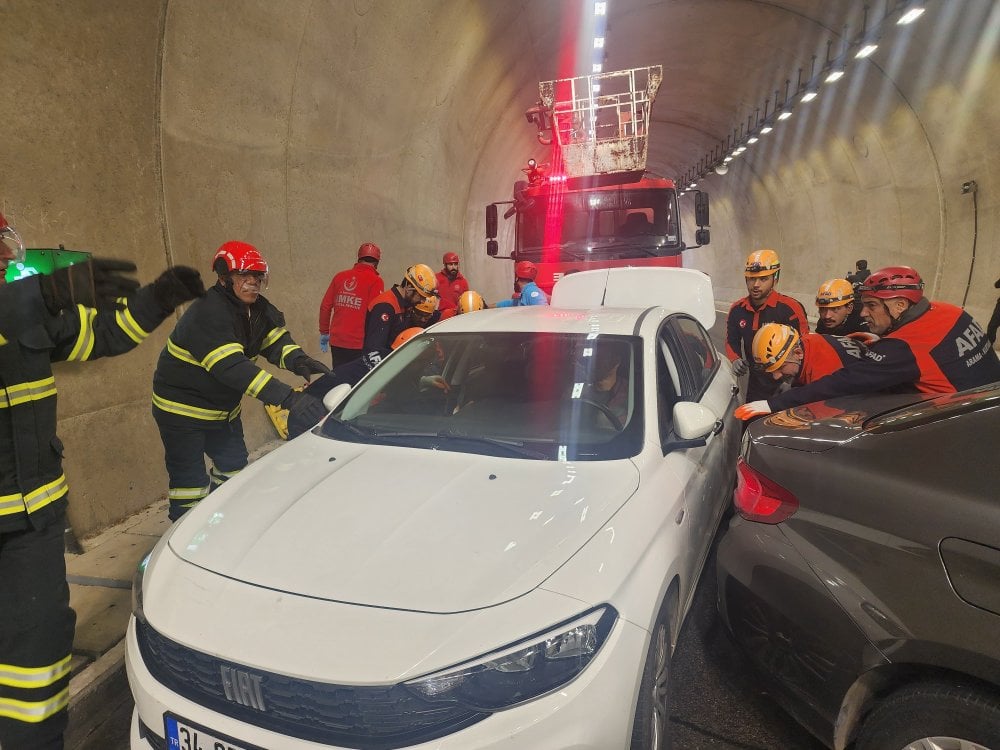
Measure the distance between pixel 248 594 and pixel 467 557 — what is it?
65cm

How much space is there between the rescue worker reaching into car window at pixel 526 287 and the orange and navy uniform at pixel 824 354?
3398 millimetres

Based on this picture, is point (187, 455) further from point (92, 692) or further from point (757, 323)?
point (757, 323)

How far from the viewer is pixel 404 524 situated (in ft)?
6.16

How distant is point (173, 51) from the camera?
437 centimetres

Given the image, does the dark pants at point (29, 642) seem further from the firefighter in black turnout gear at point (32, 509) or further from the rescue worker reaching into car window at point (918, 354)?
the rescue worker reaching into car window at point (918, 354)

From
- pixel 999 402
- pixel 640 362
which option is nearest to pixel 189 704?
pixel 640 362

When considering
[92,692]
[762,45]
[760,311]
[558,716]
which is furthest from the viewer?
[762,45]

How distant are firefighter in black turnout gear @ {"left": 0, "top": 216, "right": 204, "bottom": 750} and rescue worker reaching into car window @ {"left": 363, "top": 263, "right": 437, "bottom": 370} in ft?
9.30

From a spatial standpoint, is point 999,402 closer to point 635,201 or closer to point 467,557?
point 467,557

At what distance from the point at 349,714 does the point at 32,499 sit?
142 centimetres

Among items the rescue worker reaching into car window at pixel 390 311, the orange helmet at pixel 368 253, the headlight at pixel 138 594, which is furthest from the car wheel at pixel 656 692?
the orange helmet at pixel 368 253

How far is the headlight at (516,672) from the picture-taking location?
1429 millimetres

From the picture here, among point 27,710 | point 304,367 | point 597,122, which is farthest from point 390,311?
point 597,122

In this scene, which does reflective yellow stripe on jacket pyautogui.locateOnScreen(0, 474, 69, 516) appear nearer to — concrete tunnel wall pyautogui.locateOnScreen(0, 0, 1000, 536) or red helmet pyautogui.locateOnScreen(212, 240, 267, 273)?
red helmet pyautogui.locateOnScreen(212, 240, 267, 273)
